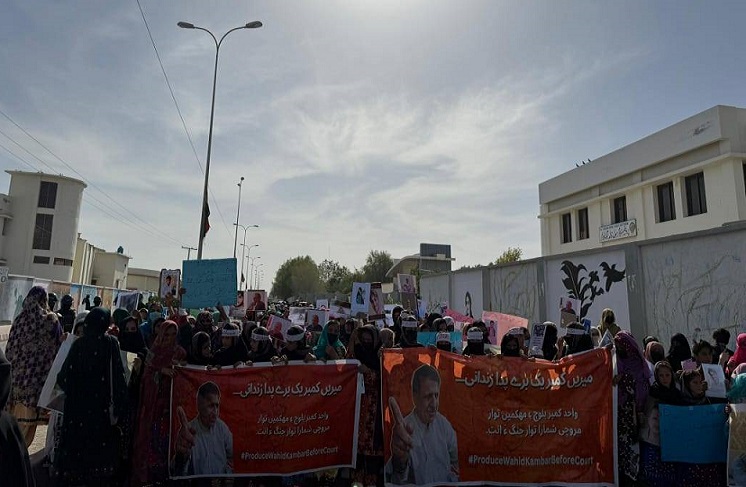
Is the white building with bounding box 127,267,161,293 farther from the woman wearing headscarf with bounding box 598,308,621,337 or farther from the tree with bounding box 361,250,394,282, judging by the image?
the woman wearing headscarf with bounding box 598,308,621,337

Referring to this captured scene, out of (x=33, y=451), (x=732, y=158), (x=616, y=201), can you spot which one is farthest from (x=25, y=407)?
(x=616, y=201)

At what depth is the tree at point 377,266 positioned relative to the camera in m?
77.0

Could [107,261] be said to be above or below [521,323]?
above

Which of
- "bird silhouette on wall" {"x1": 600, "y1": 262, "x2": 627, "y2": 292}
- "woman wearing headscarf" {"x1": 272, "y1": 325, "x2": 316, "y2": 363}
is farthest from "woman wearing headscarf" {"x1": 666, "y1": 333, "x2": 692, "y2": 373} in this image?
"bird silhouette on wall" {"x1": 600, "y1": 262, "x2": 627, "y2": 292}

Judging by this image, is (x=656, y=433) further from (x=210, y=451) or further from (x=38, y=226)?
(x=38, y=226)

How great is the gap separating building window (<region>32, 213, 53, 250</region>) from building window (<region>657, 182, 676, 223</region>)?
49.9 metres

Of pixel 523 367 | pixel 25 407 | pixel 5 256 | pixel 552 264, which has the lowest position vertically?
pixel 25 407

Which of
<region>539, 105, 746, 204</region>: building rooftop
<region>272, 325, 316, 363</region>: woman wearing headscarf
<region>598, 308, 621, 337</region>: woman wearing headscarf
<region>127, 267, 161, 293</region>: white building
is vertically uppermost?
<region>539, 105, 746, 204</region>: building rooftop

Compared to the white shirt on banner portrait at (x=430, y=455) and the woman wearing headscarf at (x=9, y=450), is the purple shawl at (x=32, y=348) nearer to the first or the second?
the white shirt on banner portrait at (x=430, y=455)

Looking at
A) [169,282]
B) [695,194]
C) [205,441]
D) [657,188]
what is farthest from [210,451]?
[657,188]

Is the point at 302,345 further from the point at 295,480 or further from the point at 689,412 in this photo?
the point at 689,412

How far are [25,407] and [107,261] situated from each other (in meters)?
58.3

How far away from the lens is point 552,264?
15.6m

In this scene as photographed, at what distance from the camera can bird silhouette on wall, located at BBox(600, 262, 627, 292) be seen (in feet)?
41.8
